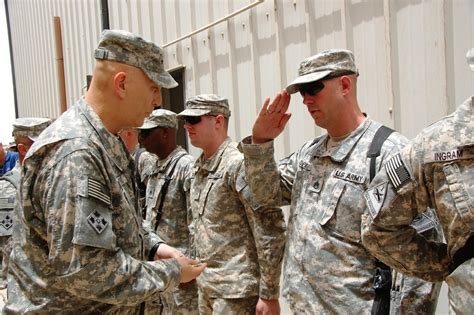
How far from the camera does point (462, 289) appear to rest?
4.46 feet

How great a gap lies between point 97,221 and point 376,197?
85 centimetres

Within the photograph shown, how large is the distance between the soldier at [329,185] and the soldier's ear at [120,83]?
2.39 ft

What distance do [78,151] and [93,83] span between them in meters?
0.34

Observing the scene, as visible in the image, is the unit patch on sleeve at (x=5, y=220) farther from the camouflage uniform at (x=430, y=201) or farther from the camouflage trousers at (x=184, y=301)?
the camouflage uniform at (x=430, y=201)

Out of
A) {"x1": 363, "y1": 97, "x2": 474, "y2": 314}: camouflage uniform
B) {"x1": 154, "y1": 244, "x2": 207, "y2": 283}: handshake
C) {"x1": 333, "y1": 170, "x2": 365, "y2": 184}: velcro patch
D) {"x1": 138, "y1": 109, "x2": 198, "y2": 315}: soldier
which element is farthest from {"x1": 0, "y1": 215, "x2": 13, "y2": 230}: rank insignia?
{"x1": 363, "y1": 97, "x2": 474, "y2": 314}: camouflage uniform

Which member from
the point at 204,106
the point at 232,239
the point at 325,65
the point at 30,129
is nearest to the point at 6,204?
the point at 30,129

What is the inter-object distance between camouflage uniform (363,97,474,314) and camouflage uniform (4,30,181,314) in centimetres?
73

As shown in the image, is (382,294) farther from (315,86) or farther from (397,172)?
(315,86)

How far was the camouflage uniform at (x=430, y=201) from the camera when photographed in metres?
1.37

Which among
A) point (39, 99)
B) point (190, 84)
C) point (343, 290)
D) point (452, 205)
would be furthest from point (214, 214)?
point (39, 99)

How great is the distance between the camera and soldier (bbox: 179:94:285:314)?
2.62m

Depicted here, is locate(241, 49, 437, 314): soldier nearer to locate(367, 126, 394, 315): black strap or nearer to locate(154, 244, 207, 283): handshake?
locate(367, 126, 394, 315): black strap

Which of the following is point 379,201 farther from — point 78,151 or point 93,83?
point 93,83

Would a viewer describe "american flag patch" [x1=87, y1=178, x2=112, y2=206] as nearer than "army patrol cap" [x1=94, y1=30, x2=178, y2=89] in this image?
Yes
